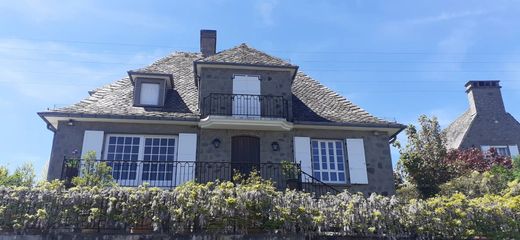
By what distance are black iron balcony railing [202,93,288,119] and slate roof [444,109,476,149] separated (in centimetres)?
1142

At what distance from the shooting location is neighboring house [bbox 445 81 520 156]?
70.1 feet

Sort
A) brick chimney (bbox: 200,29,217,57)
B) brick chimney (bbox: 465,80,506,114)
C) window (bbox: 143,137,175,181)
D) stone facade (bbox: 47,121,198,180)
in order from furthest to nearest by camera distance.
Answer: brick chimney (bbox: 465,80,506,114)
brick chimney (bbox: 200,29,217,57)
window (bbox: 143,137,175,181)
stone facade (bbox: 47,121,198,180)

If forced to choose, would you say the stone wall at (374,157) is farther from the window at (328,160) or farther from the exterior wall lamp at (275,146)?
the exterior wall lamp at (275,146)

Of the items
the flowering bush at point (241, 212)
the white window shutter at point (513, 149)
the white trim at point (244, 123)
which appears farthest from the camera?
the white window shutter at point (513, 149)

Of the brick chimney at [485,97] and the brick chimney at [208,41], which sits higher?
the brick chimney at [208,41]

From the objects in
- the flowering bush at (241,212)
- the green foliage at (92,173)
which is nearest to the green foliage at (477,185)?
the flowering bush at (241,212)

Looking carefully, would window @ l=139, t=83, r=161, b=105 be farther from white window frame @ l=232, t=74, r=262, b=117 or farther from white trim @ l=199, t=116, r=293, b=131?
white window frame @ l=232, t=74, r=262, b=117

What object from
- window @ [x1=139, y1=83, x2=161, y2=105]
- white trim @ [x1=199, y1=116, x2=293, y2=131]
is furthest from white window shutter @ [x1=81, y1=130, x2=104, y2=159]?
white trim @ [x1=199, y1=116, x2=293, y2=131]

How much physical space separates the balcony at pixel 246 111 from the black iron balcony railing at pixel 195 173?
117 centimetres

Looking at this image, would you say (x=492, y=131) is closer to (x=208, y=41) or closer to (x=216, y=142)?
(x=208, y=41)

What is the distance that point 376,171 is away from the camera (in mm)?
13820

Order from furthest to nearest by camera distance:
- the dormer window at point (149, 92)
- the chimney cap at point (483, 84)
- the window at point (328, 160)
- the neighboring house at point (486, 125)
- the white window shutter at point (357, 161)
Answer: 1. the chimney cap at point (483, 84)
2. the neighboring house at point (486, 125)
3. the dormer window at point (149, 92)
4. the window at point (328, 160)
5. the white window shutter at point (357, 161)

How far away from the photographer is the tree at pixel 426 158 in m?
16.4

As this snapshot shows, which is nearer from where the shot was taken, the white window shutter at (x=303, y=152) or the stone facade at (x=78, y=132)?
the stone facade at (x=78, y=132)
